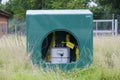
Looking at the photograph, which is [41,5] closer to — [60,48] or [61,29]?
[60,48]

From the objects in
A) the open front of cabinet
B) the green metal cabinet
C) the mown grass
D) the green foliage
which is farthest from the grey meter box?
the green foliage

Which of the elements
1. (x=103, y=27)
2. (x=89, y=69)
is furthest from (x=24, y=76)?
(x=103, y=27)

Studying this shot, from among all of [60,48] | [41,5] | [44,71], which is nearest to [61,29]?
[60,48]

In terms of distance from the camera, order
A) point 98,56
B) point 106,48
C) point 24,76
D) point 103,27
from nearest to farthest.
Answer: point 24,76, point 98,56, point 106,48, point 103,27

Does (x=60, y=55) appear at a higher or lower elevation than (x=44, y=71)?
higher

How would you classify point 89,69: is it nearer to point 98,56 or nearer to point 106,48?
point 98,56

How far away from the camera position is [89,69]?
688 cm

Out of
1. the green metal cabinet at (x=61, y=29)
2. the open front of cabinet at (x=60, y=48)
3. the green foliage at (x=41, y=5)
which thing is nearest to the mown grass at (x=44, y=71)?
the green metal cabinet at (x=61, y=29)

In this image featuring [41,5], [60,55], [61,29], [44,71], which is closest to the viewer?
[44,71]

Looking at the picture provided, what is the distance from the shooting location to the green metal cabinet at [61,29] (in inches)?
275

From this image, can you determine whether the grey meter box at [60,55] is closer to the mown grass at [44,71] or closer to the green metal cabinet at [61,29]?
the green metal cabinet at [61,29]

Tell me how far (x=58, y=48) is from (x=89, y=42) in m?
0.74

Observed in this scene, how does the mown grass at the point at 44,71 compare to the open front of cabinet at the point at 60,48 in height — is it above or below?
below

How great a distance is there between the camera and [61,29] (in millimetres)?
6977
